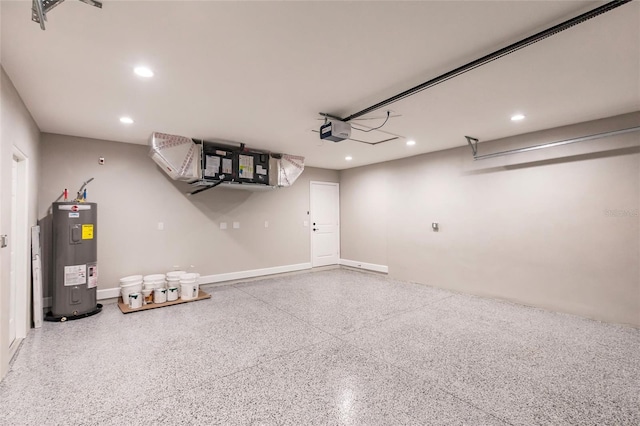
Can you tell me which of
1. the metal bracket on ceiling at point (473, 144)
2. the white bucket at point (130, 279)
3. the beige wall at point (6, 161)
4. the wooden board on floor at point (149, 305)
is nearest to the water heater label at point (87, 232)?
the white bucket at point (130, 279)

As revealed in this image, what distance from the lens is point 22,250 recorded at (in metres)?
3.34

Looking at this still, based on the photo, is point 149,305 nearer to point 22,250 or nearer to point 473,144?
point 22,250

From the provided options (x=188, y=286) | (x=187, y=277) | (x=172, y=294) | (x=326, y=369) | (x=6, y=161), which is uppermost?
(x=6, y=161)

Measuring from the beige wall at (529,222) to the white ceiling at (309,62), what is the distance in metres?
0.63

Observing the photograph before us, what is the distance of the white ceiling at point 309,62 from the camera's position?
181 centimetres

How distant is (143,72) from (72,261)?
2802mm

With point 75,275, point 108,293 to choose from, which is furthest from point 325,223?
point 75,275

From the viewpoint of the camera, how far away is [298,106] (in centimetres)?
331

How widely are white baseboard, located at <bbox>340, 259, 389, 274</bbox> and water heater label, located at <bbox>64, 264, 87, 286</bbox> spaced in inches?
203

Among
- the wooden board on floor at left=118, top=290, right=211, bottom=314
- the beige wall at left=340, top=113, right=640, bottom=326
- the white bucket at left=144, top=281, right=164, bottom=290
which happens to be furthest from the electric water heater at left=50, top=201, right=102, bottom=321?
the beige wall at left=340, top=113, right=640, bottom=326

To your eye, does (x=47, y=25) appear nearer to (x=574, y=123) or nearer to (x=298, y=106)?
(x=298, y=106)

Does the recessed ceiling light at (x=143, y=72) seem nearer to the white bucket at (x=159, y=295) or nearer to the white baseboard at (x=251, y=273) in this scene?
the white bucket at (x=159, y=295)

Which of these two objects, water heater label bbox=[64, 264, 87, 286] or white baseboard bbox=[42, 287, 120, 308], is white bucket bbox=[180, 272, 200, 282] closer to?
white baseboard bbox=[42, 287, 120, 308]

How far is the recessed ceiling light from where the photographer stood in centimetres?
246
